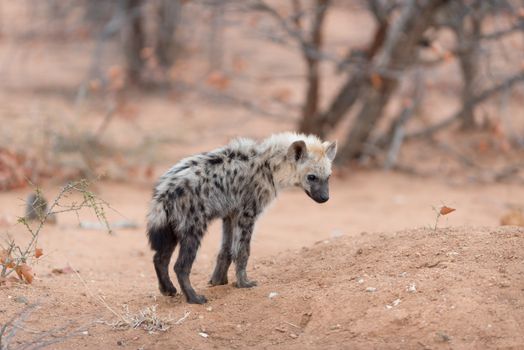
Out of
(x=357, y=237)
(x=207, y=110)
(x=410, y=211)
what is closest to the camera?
(x=357, y=237)

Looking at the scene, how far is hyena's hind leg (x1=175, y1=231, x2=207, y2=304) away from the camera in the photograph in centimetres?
543

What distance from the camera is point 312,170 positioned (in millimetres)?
6020

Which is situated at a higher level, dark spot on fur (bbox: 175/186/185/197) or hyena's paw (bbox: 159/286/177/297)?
dark spot on fur (bbox: 175/186/185/197)

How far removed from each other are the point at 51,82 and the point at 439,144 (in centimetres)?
915

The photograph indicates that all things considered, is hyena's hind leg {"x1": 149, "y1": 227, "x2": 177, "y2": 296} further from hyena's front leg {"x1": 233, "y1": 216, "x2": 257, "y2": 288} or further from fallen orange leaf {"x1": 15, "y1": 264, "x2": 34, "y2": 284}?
fallen orange leaf {"x1": 15, "y1": 264, "x2": 34, "y2": 284}

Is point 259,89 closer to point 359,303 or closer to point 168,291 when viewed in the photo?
point 168,291

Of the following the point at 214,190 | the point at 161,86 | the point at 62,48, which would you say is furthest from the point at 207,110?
the point at 214,190

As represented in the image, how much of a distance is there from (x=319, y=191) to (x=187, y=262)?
51.3 inches

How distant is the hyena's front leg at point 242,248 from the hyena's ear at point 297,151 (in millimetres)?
619

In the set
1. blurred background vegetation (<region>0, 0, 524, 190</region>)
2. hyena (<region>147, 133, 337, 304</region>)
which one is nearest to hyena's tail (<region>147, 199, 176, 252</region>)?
hyena (<region>147, 133, 337, 304</region>)

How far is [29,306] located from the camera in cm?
499

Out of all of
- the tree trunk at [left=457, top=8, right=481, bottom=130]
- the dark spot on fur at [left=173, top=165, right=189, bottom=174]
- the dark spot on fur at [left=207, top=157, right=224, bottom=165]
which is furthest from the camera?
the tree trunk at [left=457, top=8, right=481, bottom=130]

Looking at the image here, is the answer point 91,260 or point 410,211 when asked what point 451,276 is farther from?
point 410,211

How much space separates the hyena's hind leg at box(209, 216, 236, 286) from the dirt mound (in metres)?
0.17
